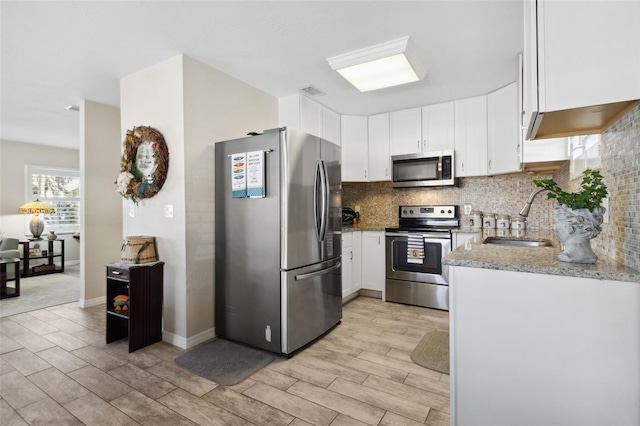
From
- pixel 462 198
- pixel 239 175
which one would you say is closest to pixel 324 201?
pixel 239 175

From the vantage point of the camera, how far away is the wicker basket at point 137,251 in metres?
2.77

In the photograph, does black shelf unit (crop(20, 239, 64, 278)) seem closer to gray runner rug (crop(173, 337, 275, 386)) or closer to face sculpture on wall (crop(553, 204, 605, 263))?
gray runner rug (crop(173, 337, 275, 386))

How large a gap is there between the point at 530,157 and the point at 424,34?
4.44 ft

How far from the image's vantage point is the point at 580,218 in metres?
1.33

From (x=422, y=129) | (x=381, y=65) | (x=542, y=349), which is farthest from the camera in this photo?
(x=422, y=129)

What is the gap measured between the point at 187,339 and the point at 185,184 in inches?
51.9

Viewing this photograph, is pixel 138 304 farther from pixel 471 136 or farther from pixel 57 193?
pixel 57 193

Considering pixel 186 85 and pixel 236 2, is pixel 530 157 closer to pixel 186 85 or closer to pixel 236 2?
pixel 236 2

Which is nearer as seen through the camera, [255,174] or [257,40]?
[257,40]

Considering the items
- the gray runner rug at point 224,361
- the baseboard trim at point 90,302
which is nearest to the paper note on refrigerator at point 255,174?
the gray runner rug at point 224,361

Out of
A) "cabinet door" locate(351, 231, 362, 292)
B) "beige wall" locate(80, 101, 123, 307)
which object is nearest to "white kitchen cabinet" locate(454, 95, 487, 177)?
"cabinet door" locate(351, 231, 362, 292)

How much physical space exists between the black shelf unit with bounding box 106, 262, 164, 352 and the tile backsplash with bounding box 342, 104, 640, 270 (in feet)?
9.59

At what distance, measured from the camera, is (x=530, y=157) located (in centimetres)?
273

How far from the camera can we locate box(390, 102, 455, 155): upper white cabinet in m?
3.92
